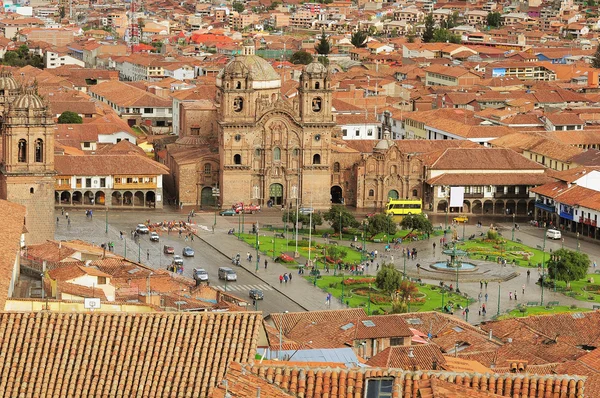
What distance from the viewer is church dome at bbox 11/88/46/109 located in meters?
69.3

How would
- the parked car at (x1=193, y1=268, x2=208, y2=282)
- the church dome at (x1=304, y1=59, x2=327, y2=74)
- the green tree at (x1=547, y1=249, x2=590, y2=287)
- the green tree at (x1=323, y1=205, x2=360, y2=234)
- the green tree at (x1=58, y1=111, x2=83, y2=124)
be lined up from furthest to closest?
the green tree at (x1=58, y1=111, x2=83, y2=124), the church dome at (x1=304, y1=59, x2=327, y2=74), the green tree at (x1=323, y1=205, x2=360, y2=234), the green tree at (x1=547, y1=249, x2=590, y2=287), the parked car at (x1=193, y1=268, x2=208, y2=282)

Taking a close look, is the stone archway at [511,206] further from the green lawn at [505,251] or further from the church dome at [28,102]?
the church dome at [28,102]

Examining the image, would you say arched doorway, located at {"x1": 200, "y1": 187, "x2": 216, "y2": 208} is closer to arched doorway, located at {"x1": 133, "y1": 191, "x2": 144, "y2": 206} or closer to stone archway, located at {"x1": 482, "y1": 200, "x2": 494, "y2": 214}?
arched doorway, located at {"x1": 133, "y1": 191, "x2": 144, "y2": 206}

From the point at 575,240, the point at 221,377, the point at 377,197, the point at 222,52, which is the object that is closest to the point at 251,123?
the point at 377,197

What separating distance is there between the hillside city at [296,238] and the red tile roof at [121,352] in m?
0.04

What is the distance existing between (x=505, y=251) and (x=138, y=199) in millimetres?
24001

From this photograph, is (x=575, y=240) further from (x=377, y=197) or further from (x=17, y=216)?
(x=17, y=216)

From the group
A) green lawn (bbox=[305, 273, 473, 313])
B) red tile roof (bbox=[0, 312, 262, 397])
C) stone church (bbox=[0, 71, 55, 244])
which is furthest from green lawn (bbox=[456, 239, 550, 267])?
red tile roof (bbox=[0, 312, 262, 397])

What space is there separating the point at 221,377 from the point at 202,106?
8131cm

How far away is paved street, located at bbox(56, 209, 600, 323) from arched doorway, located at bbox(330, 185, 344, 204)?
5396 millimetres

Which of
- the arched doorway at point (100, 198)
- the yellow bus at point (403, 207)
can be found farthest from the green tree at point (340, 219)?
the arched doorway at point (100, 198)

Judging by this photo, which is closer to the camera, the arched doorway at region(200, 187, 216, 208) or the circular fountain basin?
the circular fountain basin

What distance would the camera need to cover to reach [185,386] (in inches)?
995

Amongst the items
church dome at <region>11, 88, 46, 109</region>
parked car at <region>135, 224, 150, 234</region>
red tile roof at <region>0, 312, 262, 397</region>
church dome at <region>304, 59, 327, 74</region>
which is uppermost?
red tile roof at <region>0, 312, 262, 397</region>
